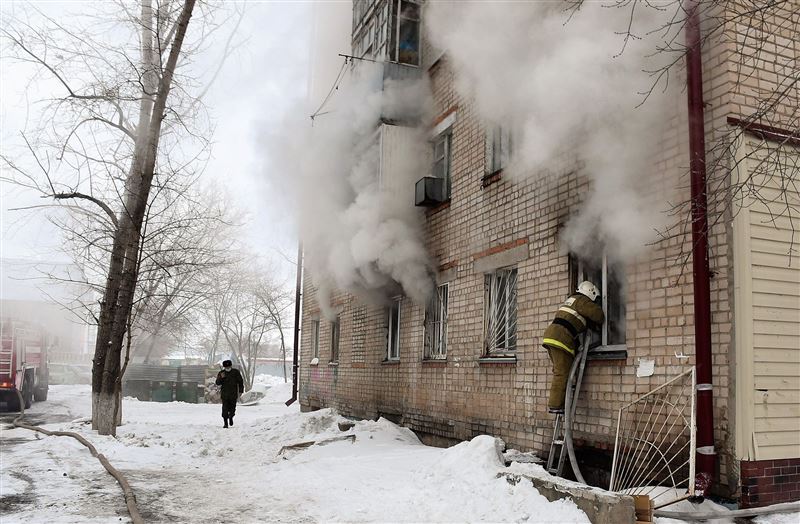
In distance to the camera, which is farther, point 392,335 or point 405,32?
point 392,335

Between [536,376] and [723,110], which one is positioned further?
[536,376]

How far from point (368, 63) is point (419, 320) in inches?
187

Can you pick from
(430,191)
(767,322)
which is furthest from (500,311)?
(767,322)

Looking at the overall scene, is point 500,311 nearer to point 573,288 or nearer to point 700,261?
point 573,288

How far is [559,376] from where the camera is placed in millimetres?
6352

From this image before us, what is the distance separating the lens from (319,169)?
12.7 meters

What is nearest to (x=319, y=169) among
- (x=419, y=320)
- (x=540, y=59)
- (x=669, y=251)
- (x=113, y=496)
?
(x=419, y=320)

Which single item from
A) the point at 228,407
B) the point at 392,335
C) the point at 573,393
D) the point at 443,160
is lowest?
the point at 228,407

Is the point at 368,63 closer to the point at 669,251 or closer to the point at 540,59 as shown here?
the point at 540,59

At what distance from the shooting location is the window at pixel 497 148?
8641 mm

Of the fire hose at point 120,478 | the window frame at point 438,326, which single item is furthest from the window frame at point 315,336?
the window frame at point 438,326

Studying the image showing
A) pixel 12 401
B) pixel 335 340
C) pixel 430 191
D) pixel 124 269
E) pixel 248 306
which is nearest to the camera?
pixel 430 191

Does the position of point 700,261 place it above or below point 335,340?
above

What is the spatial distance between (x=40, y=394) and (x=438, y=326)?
1777 centimetres
